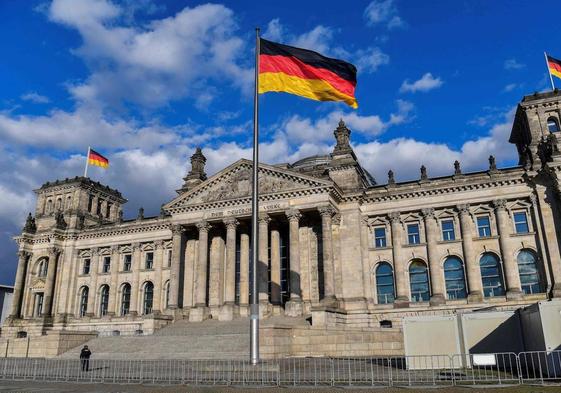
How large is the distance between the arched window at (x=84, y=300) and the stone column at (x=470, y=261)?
151 feet

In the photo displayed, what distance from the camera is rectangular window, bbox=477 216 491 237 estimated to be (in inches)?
1751

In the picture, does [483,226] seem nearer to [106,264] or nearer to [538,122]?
[538,122]

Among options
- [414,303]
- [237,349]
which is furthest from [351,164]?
[237,349]

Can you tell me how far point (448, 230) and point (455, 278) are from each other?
14.9 feet

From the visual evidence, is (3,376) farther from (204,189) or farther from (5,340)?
(204,189)

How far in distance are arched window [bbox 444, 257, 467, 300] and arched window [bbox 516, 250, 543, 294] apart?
481 cm

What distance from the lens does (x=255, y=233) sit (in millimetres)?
20844

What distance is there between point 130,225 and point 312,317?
104 ft

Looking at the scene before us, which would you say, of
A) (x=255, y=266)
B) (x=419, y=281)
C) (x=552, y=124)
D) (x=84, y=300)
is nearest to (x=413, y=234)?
(x=419, y=281)

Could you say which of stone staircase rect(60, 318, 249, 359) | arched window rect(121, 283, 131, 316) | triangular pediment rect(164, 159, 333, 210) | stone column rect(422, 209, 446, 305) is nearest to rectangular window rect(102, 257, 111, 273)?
arched window rect(121, 283, 131, 316)

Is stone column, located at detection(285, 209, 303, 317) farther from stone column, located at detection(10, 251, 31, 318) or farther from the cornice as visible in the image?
stone column, located at detection(10, 251, 31, 318)

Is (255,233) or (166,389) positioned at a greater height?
(255,233)

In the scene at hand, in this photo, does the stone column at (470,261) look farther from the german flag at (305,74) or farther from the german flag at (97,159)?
the german flag at (97,159)

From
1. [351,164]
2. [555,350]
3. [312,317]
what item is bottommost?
[555,350]
